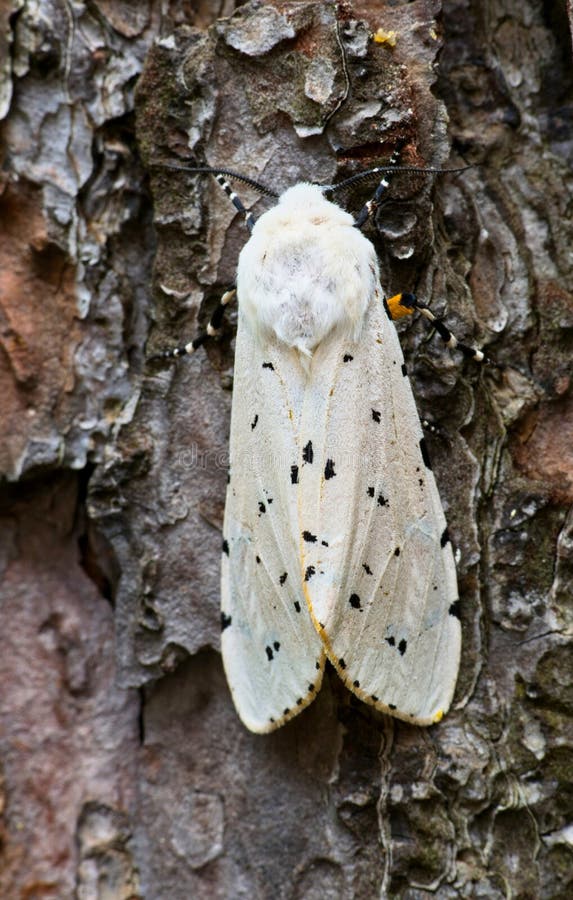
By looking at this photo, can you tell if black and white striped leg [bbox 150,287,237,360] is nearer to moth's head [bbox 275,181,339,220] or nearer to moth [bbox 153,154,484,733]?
moth [bbox 153,154,484,733]

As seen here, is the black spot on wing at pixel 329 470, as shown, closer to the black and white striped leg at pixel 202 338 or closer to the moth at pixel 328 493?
the moth at pixel 328 493

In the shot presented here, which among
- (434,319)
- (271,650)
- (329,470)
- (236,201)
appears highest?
(236,201)

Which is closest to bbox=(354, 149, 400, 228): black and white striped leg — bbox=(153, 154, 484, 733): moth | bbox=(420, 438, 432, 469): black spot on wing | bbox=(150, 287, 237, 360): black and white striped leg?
bbox=(153, 154, 484, 733): moth

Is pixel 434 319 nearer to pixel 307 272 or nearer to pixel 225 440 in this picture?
pixel 307 272

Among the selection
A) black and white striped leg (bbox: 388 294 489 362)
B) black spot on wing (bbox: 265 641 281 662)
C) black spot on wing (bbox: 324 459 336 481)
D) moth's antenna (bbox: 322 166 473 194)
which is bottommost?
black spot on wing (bbox: 265 641 281 662)

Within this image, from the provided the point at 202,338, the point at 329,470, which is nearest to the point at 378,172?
the point at 202,338

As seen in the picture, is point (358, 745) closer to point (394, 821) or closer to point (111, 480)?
point (394, 821)
